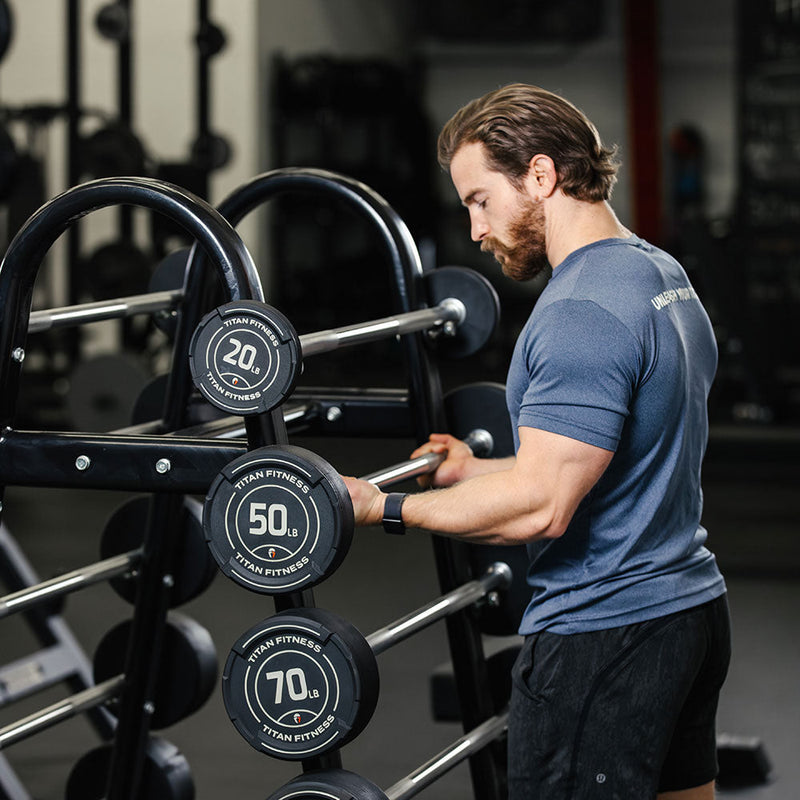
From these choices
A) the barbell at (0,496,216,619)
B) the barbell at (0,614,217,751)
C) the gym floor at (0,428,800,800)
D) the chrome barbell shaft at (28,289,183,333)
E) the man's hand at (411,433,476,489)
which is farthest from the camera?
the gym floor at (0,428,800,800)

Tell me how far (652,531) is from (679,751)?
0.34m

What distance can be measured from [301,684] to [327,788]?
0.43 ft

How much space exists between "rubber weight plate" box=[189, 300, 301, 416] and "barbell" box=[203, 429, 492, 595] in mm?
62

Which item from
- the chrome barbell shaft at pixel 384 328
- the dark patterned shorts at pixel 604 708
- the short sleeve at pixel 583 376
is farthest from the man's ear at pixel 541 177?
the dark patterned shorts at pixel 604 708

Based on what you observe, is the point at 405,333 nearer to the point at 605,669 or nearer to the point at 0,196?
the point at 605,669

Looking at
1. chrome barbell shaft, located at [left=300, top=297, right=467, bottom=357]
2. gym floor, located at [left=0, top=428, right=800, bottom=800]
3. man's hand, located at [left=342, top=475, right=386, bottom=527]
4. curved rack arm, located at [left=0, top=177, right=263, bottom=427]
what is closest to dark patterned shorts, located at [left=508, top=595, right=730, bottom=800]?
man's hand, located at [left=342, top=475, right=386, bottom=527]

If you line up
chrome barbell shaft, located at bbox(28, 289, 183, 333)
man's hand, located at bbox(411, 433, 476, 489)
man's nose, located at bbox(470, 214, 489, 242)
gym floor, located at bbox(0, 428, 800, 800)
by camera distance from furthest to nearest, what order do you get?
gym floor, located at bbox(0, 428, 800, 800)
man's hand, located at bbox(411, 433, 476, 489)
chrome barbell shaft, located at bbox(28, 289, 183, 333)
man's nose, located at bbox(470, 214, 489, 242)

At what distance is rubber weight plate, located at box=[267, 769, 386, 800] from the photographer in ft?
4.57

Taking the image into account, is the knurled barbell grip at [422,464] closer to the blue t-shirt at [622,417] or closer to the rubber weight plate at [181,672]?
the blue t-shirt at [622,417]

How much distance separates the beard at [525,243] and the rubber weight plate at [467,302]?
0.36 meters

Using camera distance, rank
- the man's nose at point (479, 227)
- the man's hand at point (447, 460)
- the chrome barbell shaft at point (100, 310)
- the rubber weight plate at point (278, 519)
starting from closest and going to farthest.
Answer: the rubber weight plate at point (278, 519) < the man's nose at point (479, 227) < the chrome barbell shaft at point (100, 310) < the man's hand at point (447, 460)

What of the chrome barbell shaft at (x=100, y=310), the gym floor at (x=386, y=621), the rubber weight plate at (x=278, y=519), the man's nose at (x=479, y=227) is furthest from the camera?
the gym floor at (x=386, y=621)

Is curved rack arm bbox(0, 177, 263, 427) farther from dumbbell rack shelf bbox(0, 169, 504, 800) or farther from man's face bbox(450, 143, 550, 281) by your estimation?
man's face bbox(450, 143, 550, 281)

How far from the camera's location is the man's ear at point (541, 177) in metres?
1.48
